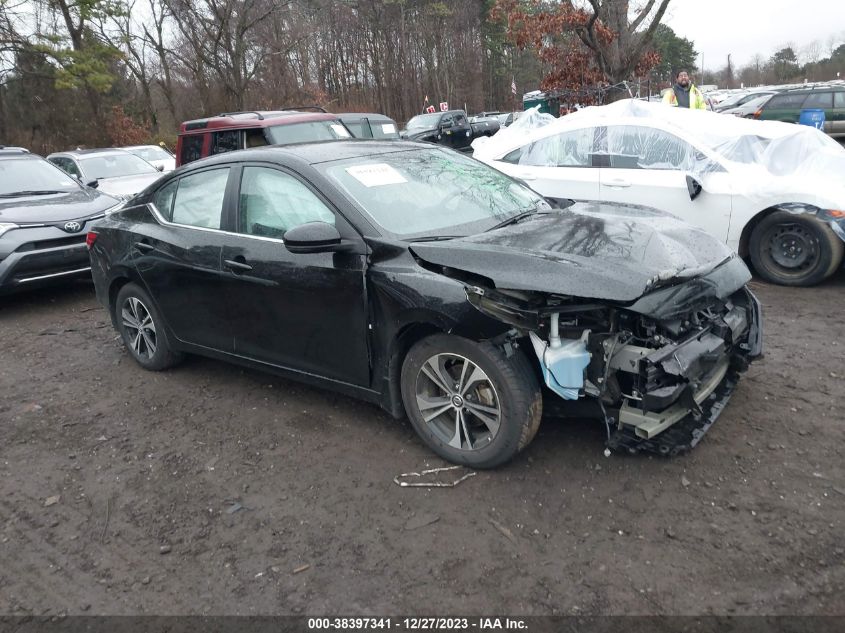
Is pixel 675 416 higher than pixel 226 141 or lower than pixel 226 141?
lower

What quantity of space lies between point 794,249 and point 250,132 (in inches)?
→ 264

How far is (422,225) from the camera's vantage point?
3.83 meters

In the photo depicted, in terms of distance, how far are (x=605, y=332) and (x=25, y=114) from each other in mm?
29993

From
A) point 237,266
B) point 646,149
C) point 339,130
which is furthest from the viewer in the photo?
point 339,130

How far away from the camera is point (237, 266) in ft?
13.8

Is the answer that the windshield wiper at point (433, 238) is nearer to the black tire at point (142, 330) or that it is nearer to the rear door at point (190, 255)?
the rear door at point (190, 255)

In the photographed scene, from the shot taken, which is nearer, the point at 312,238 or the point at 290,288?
the point at 312,238

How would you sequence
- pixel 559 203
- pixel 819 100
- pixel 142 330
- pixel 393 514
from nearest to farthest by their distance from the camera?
pixel 393 514
pixel 559 203
pixel 142 330
pixel 819 100

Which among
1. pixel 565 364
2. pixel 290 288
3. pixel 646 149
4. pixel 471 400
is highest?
pixel 646 149

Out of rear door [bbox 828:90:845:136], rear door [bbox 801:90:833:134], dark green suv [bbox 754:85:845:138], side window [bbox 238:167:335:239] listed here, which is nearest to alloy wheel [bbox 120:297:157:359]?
side window [bbox 238:167:335:239]

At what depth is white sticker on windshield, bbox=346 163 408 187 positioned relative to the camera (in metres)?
4.00

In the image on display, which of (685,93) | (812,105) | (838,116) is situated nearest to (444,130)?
(812,105)

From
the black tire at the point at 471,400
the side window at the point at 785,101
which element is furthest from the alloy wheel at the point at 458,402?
the side window at the point at 785,101

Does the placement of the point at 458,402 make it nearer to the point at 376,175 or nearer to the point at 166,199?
the point at 376,175
